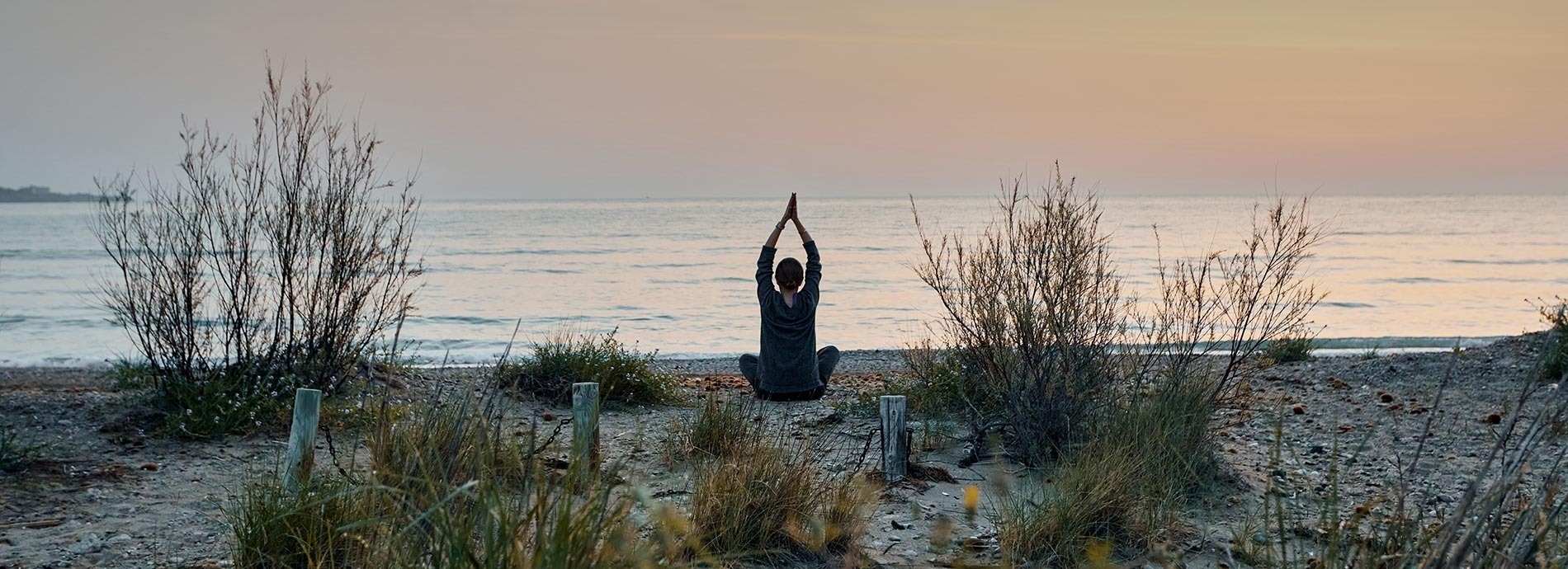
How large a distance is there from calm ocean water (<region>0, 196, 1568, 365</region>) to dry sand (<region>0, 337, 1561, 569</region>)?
2026 mm

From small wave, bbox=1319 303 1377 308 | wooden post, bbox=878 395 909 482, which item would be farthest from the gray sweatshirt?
small wave, bbox=1319 303 1377 308

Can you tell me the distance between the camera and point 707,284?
27.5 metres

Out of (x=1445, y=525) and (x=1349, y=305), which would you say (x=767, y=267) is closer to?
(x=1445, y=525)

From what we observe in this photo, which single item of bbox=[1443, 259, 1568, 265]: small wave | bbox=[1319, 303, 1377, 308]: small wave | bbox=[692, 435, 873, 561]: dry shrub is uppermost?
bbox=[1443, 259, 1568, 265]: small wave

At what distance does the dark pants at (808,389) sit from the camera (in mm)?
9146

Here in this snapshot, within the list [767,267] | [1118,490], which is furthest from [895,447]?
[767,267]

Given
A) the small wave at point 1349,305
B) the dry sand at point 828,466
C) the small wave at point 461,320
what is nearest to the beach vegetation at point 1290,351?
the dry sand at point 828,466

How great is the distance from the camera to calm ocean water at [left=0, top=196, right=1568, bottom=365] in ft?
59.9

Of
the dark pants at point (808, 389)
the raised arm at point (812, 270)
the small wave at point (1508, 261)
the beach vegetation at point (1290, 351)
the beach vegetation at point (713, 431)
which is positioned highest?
the small wave at point (1508, 261)

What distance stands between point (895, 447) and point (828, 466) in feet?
1.91

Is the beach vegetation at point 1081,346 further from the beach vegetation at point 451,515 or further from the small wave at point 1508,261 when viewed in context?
the small wave at point 1508,261

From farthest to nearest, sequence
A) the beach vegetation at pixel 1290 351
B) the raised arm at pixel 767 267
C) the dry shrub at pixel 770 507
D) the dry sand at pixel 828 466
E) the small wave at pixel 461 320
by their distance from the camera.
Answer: the small wave at pixel 461 320
the beach vegetation at pixel 1290 351
the raised arm at pixel 767 267
the dry sand at pixel 828 466
the dry shrub at pixel 770 507

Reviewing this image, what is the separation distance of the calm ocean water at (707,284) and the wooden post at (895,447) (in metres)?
4.09

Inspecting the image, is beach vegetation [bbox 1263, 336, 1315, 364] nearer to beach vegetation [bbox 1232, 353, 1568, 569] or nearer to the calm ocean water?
the calm ocean water
